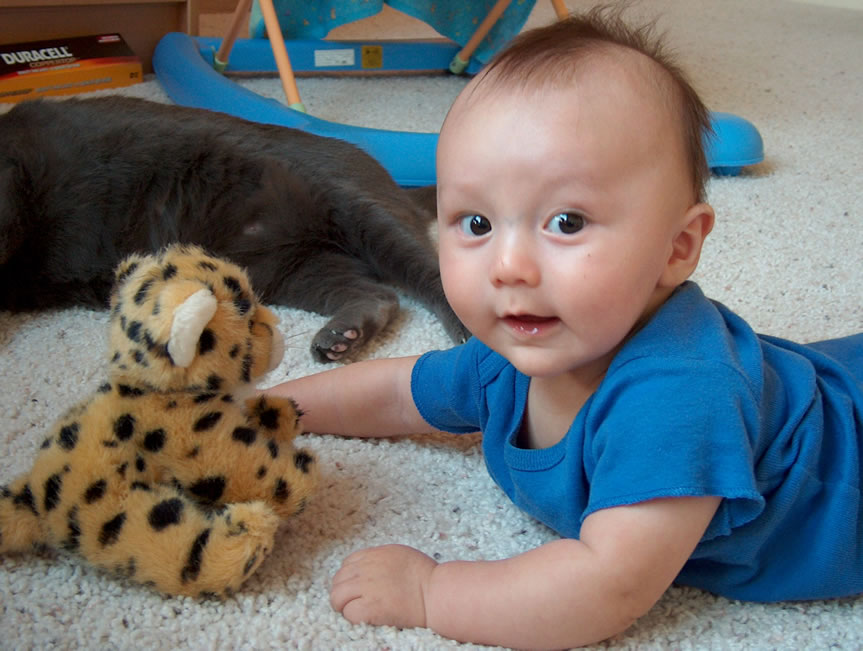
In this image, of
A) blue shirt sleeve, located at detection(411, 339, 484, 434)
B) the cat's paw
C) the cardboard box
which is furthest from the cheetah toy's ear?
the cardboard box

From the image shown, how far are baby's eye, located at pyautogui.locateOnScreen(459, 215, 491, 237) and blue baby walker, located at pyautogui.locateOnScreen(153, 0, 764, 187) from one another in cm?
123

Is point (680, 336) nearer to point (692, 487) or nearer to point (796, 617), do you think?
point (692, 487)

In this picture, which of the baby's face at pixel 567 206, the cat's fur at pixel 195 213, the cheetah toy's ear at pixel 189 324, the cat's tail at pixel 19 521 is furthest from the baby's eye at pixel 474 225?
the cat's fur at pixel 195 213

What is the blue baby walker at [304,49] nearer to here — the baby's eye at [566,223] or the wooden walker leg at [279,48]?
the wooden walker leg at [279,48]

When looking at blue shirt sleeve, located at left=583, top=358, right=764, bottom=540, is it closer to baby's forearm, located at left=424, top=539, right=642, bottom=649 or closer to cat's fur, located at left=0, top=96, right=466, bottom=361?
baby's forearm, located at left=424, top=539, right=642, bottom=649

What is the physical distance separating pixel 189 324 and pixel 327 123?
4.05ft

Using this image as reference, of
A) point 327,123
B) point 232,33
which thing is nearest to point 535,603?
point 327,123

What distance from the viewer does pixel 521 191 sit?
62 centimetres

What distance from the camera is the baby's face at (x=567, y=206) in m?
0.61

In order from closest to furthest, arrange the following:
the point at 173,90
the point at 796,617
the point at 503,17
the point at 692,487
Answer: the point at 692,487 → the point at 796,617 → the point at 173,90 → the point at 503,17

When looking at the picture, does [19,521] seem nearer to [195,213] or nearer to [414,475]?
A: [414,475]

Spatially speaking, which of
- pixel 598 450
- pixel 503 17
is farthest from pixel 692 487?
pixel 503 17

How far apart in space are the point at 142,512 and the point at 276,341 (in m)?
0.18

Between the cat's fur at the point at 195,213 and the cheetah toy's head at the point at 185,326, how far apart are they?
594 millimetres
